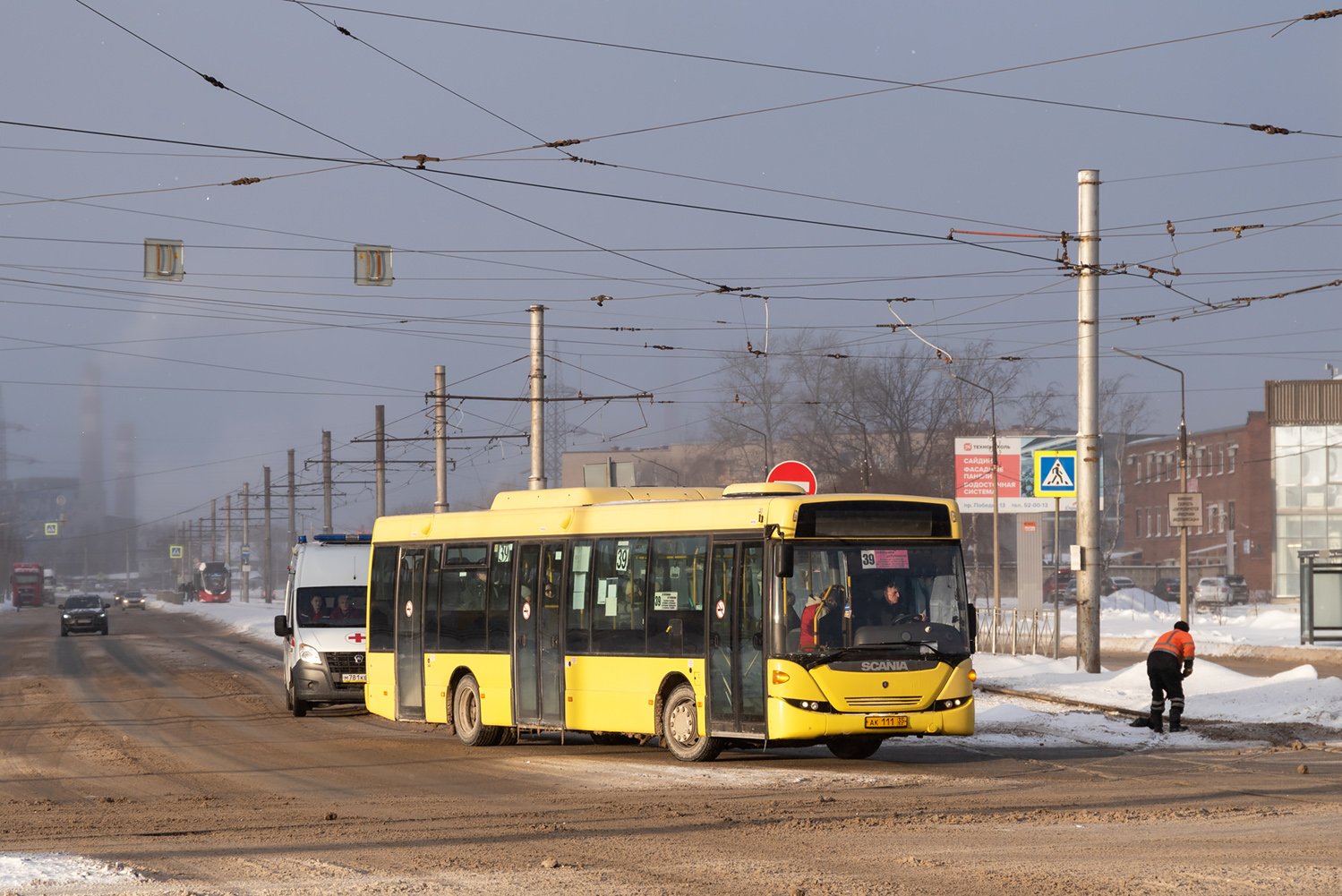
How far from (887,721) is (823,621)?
3.69 ft

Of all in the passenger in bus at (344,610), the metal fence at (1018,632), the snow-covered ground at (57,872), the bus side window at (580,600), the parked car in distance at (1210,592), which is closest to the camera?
the snow-covered ground at (57,872)

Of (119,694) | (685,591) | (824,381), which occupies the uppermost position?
(824,381)

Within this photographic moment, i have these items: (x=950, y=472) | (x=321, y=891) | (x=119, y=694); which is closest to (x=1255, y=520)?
(x=950, y=472)

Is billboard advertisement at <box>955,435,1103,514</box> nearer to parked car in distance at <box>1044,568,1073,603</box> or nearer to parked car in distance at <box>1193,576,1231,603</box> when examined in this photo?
parked car in distance at <box>1193,576,1231,603</box>

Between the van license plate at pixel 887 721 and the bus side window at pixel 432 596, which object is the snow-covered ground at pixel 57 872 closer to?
the van license plate at pixel 887 721

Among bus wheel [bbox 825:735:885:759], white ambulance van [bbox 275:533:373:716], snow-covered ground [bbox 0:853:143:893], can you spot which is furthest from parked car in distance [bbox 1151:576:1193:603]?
snow-covered ground [bbox 0:853:143:893]

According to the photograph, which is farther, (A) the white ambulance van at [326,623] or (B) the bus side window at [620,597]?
(A) the white ambulance van at [326,623]

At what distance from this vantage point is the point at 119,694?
27219 mm

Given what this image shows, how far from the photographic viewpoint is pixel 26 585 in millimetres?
111375

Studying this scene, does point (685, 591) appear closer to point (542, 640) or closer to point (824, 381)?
point (542, 640)

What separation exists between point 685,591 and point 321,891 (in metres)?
7.78

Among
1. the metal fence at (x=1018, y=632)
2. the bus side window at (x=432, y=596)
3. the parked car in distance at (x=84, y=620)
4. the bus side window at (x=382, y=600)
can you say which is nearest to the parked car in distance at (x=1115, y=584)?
the metal fence at (x=1018, y=632)

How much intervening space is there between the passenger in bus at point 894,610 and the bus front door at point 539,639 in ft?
12.6

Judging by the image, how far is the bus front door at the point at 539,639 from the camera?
682 inches
